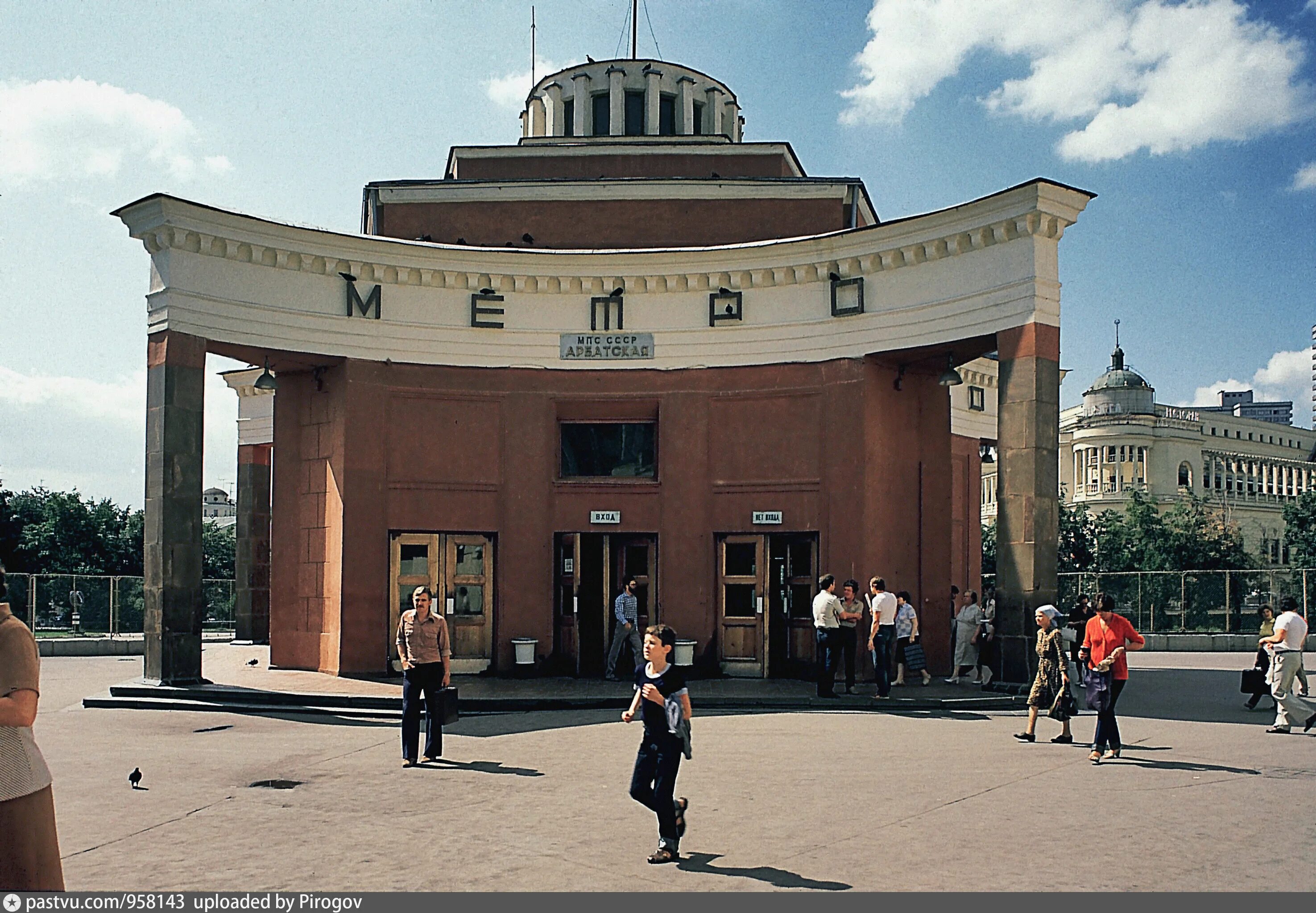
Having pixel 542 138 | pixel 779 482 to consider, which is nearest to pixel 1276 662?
pixel 779 482

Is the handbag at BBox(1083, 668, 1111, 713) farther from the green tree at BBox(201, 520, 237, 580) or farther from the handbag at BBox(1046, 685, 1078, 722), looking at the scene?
the green tree at BBox(201, 520, 237, 580)

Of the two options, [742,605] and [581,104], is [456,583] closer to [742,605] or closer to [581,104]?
[742,605]

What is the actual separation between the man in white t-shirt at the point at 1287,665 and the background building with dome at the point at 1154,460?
85.6m

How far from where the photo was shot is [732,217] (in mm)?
23406

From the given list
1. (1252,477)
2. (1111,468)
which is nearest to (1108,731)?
(1111,468)

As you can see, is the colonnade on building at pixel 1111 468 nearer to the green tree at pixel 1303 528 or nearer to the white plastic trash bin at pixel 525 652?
the green tree at pixel 1303 528

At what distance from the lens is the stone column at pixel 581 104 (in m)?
27.6

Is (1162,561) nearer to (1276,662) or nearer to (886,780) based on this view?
(1276,662)

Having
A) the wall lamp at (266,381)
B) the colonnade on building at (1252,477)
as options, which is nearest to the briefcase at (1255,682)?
the wall lamp at (266,381)

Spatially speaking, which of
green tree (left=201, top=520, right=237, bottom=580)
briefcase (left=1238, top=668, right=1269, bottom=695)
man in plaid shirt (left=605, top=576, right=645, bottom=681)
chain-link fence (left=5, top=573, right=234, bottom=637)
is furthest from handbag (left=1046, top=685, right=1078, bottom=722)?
green tree (left=201, top=520, right=237, bottom=580)

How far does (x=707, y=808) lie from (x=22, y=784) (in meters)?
5.49

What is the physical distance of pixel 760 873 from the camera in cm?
752

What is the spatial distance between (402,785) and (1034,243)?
1200 centimetres
